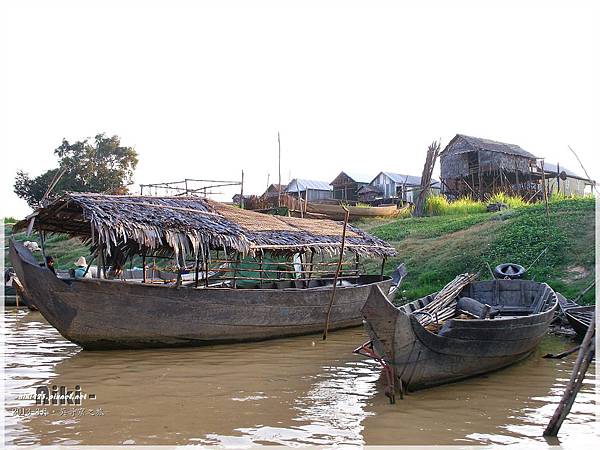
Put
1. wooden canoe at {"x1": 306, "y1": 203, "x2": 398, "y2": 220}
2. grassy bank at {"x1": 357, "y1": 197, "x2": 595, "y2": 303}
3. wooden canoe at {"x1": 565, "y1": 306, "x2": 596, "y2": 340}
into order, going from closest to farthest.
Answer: wooden canoe at {"x1": 565, "y1": 306, "x2": 596, "y2": 340}, grassy bank at {"x1": 357, "y1": 197, "x2": 595, "y2": 303}, wooden canoe at {"x1": 306, "y1": 203, "x2": 398, "y2": 220}

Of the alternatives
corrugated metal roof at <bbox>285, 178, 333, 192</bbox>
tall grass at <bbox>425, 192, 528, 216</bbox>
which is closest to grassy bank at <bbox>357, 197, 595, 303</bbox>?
tall grass at <bbox>425, 192, 528, 216</bbox>

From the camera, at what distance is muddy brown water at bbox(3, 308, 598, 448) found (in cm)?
521

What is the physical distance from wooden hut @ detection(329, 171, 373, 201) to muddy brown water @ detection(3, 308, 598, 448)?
27730 millimetres

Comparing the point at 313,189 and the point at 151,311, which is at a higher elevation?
the point at 313,189

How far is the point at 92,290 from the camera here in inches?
334

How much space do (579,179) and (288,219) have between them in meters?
24.2

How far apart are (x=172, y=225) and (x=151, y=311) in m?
1.48

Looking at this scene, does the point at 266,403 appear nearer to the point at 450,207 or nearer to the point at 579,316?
the point at 579,316

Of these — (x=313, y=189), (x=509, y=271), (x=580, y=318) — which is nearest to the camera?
(x=580, y=318)

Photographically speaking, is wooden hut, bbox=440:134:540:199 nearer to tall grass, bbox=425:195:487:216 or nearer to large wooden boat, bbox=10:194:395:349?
tall grass, bbox=425:195:487:216

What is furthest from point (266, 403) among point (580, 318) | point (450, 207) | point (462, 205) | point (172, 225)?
point (450, 207)

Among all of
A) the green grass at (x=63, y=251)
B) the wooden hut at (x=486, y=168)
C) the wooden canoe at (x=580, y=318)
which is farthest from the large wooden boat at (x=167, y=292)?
the wooden hut at (x=486, y=168)

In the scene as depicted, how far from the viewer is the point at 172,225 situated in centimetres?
930

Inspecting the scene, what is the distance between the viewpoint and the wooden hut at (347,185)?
36625 millimetres
